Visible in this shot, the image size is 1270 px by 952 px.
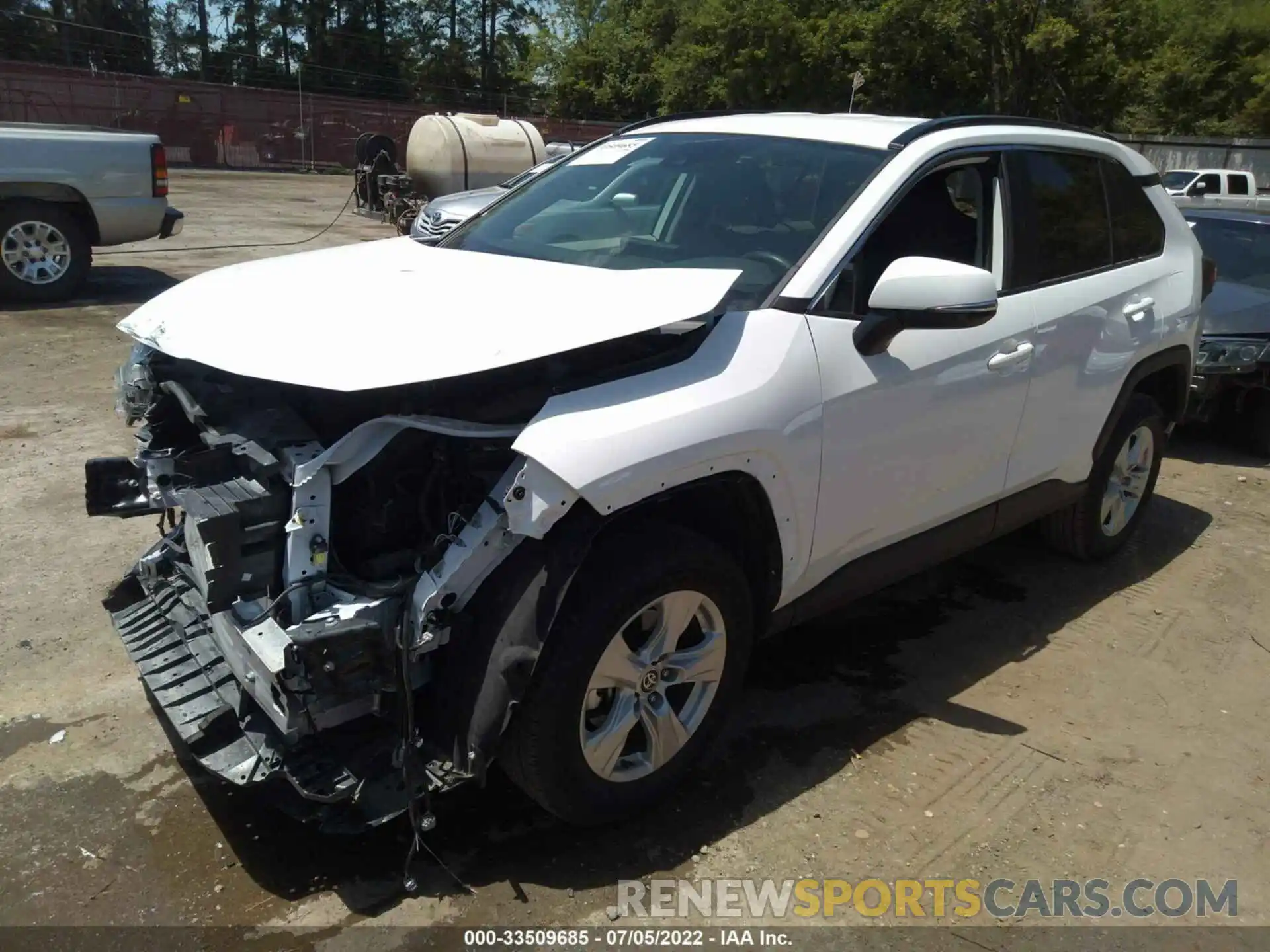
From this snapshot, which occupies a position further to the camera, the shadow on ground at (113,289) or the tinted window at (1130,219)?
the shadow on ground at (113,289)

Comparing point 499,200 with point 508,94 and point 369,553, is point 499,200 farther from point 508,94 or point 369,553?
point 508,94

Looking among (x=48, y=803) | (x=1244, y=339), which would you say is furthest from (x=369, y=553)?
(x=1244, y=339)

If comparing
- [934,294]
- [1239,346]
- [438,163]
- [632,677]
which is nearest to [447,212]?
[1239,346]

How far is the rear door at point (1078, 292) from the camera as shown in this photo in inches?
150

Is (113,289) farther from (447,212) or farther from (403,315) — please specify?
(403,315)

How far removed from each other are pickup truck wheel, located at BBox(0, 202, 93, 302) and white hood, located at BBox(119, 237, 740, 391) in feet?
23.8

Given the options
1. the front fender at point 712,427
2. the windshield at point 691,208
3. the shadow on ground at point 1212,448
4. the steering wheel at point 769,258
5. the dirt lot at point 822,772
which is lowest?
the dirt lot at point 822,772

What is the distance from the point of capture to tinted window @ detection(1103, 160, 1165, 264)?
438 centimetres

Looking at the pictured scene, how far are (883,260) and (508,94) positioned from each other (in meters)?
57.3

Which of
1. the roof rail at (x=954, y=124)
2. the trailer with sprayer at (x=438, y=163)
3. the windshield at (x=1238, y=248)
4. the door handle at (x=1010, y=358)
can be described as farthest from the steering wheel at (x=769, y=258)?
the trailer with sprayer at (x=438, y=163)

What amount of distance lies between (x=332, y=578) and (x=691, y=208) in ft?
6.06

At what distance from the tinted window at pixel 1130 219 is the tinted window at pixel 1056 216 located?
2.7 inches

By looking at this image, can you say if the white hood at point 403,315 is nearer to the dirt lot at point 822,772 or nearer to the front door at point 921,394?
the front door at point 921,394

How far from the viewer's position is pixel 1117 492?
477cm
